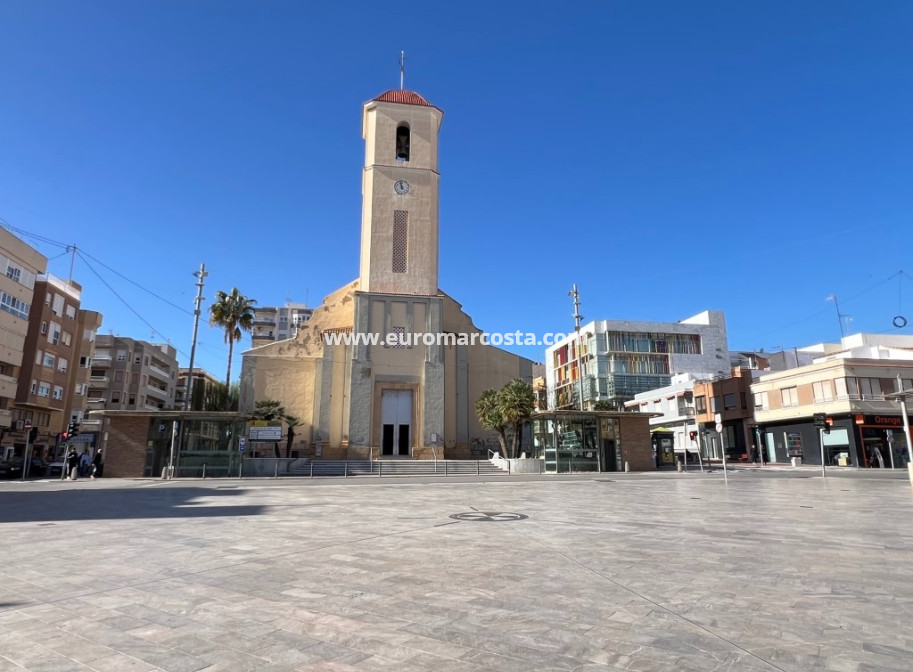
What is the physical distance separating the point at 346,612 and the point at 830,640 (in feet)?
12.6

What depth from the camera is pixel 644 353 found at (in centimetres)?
7112

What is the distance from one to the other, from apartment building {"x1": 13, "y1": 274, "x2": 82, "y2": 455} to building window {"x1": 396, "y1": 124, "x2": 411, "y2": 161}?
1280 inches

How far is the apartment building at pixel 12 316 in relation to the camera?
42.5 metres

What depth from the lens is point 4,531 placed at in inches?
405

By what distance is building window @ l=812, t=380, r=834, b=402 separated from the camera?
137ft

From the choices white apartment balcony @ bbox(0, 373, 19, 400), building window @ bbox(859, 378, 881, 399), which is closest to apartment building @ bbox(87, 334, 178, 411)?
white apartment balcony @ bbox(0, 373, 19, 400)

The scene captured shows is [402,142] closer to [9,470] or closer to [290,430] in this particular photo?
[290,430]

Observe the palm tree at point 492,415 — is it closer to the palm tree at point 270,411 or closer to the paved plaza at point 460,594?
the palm tree at point 270,411

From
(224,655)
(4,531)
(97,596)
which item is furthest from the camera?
(4,531)

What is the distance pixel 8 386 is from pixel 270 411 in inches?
878

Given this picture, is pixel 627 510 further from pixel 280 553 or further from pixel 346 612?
pixel 346 612

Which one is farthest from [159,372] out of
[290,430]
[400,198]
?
[400,198]

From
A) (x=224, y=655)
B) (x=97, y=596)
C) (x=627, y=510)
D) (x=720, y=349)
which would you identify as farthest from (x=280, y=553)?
(x=720, y=349)

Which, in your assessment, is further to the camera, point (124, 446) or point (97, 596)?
point (124, 446)
